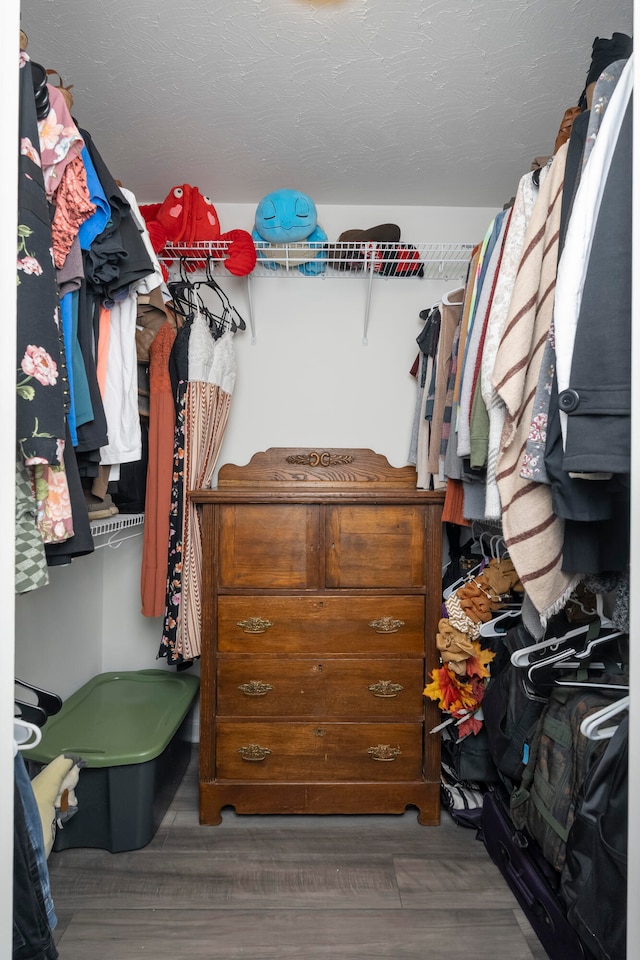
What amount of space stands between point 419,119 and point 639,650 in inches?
73.6

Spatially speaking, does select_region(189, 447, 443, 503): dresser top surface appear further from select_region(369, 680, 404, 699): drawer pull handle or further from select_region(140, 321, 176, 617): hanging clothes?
select_region(369, 680, 404, 699): drawer pull handle

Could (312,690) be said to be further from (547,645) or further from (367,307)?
(367,307)

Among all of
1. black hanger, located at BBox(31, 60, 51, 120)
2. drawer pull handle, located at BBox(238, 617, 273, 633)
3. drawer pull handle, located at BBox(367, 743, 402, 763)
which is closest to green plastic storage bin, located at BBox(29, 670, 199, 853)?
drawer pull handle, located at BBox(238, 617, 273, 633)

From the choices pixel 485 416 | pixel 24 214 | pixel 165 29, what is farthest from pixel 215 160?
pixel 485 416

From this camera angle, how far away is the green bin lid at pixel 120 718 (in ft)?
5.90

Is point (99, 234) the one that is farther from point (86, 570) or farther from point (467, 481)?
point (86, 570)

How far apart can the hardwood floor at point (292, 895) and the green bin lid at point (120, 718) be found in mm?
316

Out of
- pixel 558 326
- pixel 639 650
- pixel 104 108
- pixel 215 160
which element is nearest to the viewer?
pixel 639 650

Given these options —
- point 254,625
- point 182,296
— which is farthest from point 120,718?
point 182,296

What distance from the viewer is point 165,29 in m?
1.56

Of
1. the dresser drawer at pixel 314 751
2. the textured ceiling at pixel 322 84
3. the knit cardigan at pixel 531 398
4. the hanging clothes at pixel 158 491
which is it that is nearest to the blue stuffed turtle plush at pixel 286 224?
the textured ceiling at pixel 322 84

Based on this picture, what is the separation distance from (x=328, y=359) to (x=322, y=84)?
108 centimetres

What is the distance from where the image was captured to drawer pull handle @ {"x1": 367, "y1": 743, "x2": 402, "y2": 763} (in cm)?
197

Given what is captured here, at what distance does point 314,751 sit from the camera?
1.98 m
